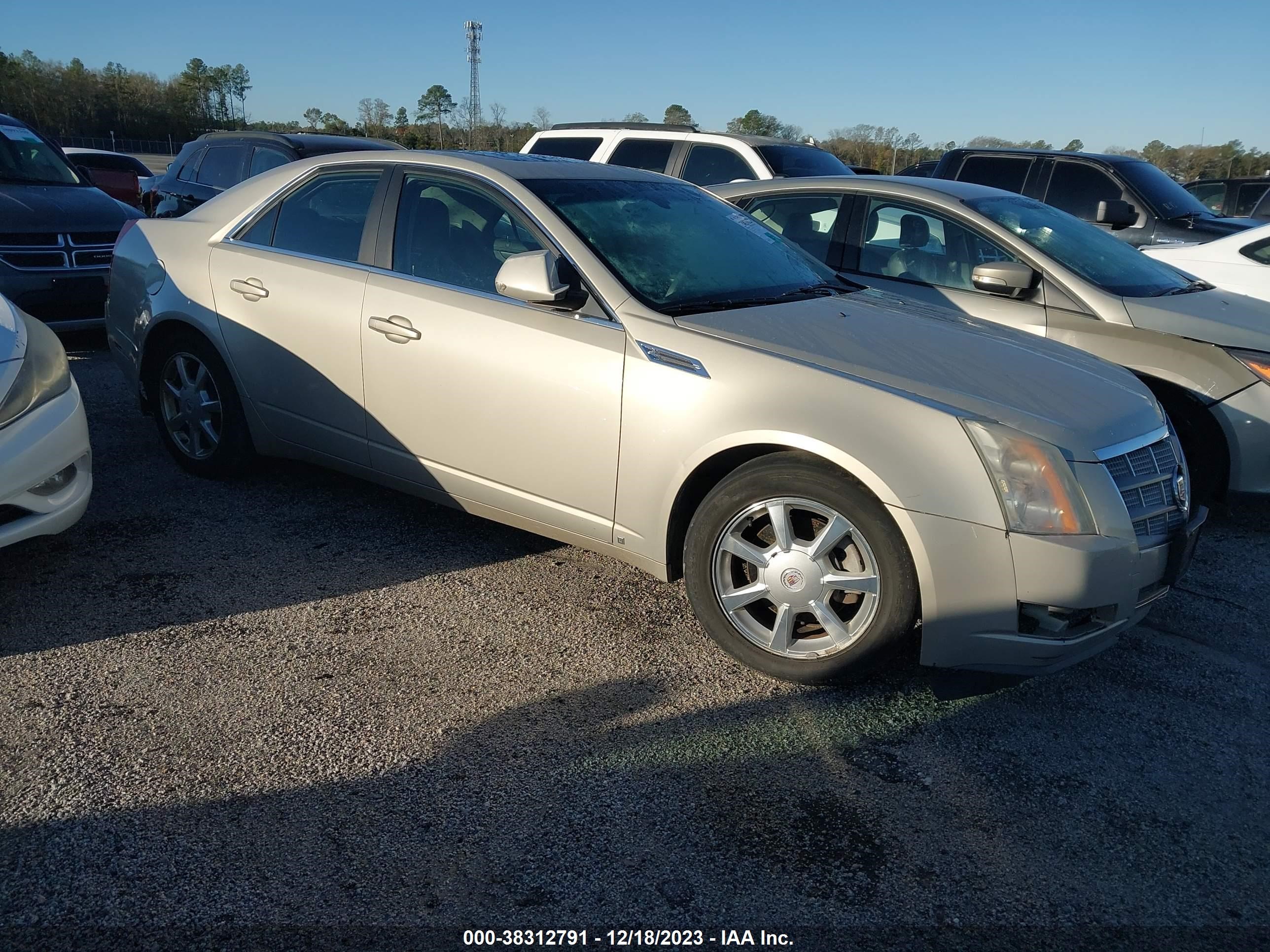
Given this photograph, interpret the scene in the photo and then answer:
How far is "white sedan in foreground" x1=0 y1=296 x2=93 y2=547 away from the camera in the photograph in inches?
138

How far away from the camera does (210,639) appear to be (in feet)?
11.4

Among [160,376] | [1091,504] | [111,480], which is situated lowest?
[111,480]

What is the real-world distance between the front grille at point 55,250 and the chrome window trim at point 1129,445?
7.00 m

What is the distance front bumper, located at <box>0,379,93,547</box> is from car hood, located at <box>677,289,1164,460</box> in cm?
237

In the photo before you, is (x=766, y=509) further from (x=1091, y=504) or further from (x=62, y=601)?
(x=62, y=601)

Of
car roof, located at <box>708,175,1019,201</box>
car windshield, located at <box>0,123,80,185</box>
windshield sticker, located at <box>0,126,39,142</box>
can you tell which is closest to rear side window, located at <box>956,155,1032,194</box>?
car roof, located at <box>708,175,1019,201</box>

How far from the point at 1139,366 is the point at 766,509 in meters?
2.88

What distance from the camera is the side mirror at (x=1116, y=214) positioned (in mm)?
8539

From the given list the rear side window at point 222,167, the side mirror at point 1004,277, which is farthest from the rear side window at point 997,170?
the rear side window at point 222,167

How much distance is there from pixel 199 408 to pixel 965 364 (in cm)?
359

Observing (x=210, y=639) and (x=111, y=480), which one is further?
(x=111, y=480)

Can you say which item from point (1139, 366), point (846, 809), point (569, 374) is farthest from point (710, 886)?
point (1139, 366)

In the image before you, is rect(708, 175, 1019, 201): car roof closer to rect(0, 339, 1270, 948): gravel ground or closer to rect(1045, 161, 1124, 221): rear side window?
rect(0, 339, 1270, 948): gravel ground

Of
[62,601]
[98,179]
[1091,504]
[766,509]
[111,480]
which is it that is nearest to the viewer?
[1091,504]
